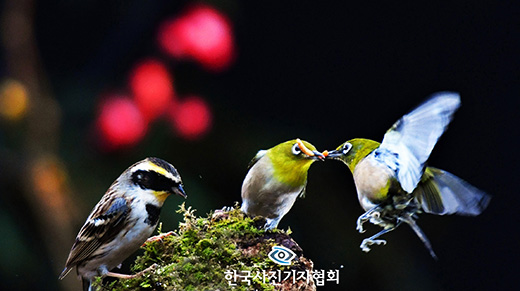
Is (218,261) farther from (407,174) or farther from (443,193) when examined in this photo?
(443,193)

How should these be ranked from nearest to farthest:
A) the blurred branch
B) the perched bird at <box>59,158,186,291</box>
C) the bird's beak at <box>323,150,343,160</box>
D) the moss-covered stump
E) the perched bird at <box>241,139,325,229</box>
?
the moss-covered stump → the perched bird at <box>59,158,186,291</box> → the perched bird at <box>241,139,325,229</box> → the bird's beak at <box>323,150,343,160</box> → the blurred branch

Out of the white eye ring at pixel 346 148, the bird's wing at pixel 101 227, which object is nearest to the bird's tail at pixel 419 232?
the white eye ring at pixel 346 148

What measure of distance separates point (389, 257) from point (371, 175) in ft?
1.16

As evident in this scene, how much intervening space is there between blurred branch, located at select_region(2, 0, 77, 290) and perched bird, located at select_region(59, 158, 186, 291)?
282 millimetres

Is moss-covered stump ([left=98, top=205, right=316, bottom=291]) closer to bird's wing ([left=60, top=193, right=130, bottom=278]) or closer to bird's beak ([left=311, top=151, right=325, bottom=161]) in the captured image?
bird's wing ([left=60, top=193, right=130, bottom=278])

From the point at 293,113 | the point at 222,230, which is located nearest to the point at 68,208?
the point at 222,230

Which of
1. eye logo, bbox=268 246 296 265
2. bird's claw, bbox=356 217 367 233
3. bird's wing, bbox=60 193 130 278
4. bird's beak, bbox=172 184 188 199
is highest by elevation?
bird's beak, bbox=172 184 188 199

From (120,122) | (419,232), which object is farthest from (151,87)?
(419,232)

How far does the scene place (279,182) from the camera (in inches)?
80.4

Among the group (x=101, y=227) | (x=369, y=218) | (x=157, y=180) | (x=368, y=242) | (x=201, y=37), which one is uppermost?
(x=201, y=37)

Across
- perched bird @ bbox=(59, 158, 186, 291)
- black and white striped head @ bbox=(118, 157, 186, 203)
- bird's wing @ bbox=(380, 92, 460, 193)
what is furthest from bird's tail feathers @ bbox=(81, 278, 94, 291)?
bird's wing @ bbox=(380, 92, 460, 193)

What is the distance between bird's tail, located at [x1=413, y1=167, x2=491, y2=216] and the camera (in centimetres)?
209

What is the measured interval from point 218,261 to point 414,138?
645mm

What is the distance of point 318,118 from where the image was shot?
2287 millimetres
